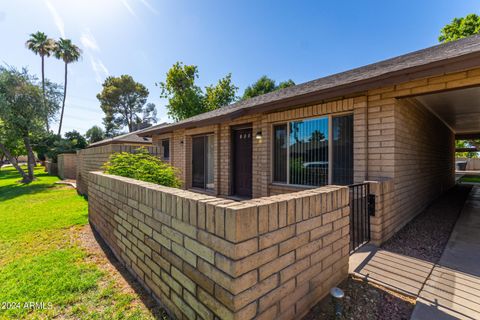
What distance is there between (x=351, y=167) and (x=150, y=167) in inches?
165

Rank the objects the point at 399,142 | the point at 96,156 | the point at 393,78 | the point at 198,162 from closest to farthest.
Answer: the point at 393,78 → the point at 399,142 → the point at 96,156 → the point at 198,162

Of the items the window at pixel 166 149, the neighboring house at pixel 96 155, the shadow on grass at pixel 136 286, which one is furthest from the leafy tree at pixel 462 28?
the shadow on grass at pixel 136 286

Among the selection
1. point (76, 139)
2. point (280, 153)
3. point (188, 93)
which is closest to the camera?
point (280, 153)

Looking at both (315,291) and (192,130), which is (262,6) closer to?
(192,130)

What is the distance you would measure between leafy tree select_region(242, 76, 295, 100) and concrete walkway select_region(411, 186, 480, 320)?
25911mm

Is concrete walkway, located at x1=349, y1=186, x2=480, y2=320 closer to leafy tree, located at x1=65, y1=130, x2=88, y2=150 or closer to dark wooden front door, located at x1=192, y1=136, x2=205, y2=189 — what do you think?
dark wooden front door, located at x1=192, y1=136, x2=205, y2=189

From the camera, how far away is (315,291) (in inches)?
83.0

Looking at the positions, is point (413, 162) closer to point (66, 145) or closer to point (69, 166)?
point (69, 166)

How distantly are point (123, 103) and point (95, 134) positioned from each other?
24.8ft

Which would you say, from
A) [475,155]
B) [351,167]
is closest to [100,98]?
[351,167]

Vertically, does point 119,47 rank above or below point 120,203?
above

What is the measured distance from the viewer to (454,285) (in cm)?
249

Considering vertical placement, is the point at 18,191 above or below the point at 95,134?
below

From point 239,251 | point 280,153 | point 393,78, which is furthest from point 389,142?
point 239,251
